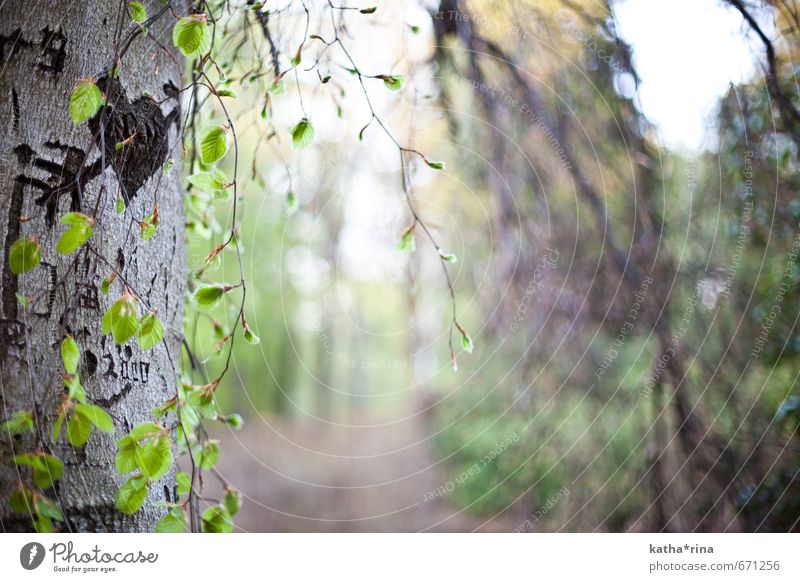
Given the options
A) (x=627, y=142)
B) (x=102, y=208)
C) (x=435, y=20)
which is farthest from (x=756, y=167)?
(x=102, y=208)

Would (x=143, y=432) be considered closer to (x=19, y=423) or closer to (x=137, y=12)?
(x=19, y=423)

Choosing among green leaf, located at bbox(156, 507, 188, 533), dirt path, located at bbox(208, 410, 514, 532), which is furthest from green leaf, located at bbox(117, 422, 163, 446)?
dirt path, located at bbox(208, 410, 514, 532)

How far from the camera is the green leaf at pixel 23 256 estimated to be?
474 mm

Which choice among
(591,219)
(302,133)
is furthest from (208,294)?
(591,219)

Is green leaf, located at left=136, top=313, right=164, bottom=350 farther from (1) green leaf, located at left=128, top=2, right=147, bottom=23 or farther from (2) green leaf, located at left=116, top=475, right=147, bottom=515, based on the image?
(1) green leaf, located at left=128, top=2, right=147, bottom=23

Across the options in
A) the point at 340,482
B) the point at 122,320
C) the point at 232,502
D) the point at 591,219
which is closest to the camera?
the point at 122,320

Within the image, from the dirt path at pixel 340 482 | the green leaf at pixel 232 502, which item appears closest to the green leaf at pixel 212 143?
the green leaf at pixel 232 502

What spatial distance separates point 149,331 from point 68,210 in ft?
0.52

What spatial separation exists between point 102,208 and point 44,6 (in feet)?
0.65

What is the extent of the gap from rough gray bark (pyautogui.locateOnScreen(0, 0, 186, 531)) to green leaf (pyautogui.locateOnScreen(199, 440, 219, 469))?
0.10 metres

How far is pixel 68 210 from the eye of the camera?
0.55 m

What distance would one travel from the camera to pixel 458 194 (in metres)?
1.80
